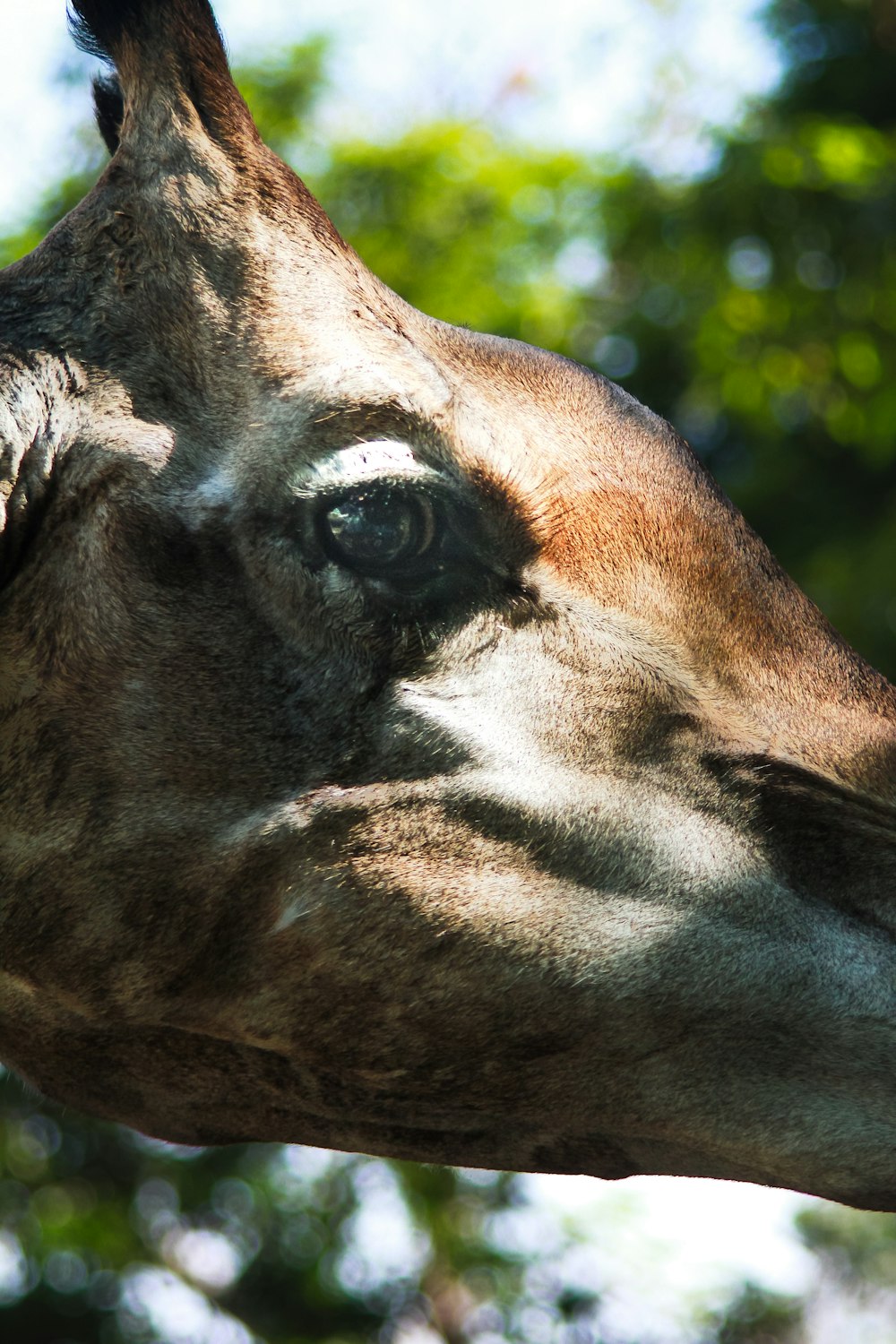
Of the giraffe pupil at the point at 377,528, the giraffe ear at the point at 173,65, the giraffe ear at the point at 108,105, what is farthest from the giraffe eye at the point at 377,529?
the giraffe ear at the point at 108,105

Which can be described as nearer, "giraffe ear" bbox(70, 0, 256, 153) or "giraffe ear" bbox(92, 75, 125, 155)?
"giraffe ear" bbox(70, 0, 256, 153)

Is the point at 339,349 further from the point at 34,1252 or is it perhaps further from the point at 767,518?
the point at 34,1252

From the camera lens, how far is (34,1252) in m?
9.83

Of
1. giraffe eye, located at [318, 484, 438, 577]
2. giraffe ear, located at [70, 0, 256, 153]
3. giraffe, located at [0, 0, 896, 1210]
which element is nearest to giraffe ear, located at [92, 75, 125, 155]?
giraffe ear, located at [70, 0, 256, 153]

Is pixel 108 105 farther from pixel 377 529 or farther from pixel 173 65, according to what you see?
pixel 377 529

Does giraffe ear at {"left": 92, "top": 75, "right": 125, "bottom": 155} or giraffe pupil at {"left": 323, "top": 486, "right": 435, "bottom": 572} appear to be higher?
giraffe ear at {"left": 92, "top": 75, "right": 125, "bottom": 155}

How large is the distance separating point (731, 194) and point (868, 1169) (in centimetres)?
635

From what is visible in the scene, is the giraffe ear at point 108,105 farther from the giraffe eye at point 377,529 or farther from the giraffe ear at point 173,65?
the giraffe eye at point 377,529

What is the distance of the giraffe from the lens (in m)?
2.13

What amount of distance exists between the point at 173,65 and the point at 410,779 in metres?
1.46

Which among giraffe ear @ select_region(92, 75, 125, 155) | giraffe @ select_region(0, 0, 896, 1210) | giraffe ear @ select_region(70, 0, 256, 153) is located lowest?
giraffe @ select_region(0, 0, 896, 1210)

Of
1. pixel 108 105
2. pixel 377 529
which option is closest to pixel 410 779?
pixel 377 529

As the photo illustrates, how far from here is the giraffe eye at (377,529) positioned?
2.28m

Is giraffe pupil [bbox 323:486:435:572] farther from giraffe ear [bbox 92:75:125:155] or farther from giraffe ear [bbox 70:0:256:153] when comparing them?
giraffe ear [bbox 92:75:125:155]
